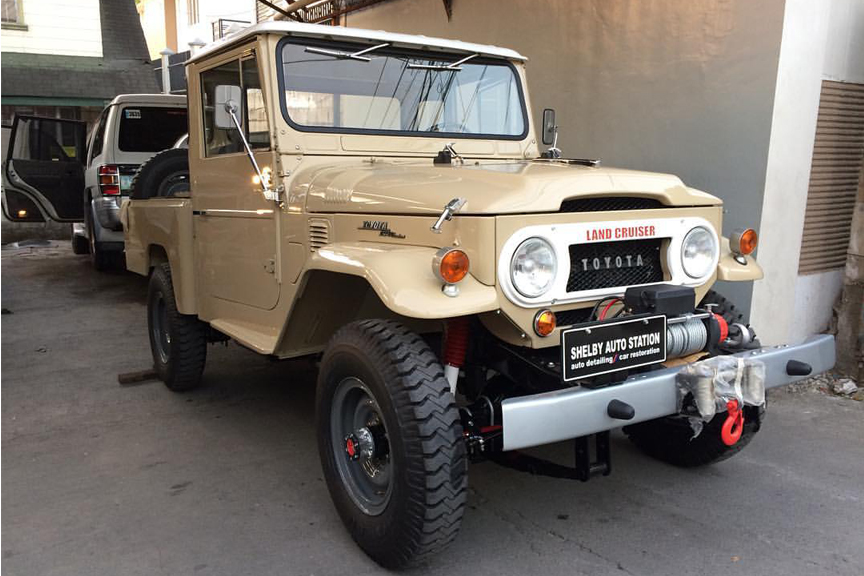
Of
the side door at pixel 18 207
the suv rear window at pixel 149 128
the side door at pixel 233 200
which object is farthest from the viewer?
the side door at pixel 18 207

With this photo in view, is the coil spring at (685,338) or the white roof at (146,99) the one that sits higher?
the white roof at (146,99)

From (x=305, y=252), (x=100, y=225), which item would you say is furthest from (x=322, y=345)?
(x=100, y=225)

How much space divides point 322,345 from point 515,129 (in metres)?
1.63

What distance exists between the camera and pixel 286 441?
397 cm

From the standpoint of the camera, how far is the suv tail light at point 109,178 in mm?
7883

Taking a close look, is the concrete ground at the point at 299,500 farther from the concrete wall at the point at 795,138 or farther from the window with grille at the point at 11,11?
the window with grille at the point at 11,11

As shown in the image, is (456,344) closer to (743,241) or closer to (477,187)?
(477,187)

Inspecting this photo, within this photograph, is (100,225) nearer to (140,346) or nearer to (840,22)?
(140,346)

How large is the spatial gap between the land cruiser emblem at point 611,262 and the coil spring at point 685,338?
0.30 meters

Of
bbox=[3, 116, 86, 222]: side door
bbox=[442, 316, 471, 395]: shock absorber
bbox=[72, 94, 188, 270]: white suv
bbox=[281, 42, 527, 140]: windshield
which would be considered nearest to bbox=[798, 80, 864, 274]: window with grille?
bbox=[281, 42, 527, 140]: windshield

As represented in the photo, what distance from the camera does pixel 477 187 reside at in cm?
266

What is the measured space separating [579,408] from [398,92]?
2.03 meters

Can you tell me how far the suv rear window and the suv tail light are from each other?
0.89 ft

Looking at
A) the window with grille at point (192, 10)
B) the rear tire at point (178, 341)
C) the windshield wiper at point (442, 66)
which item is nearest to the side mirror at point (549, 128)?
the windshield wiper at point (442, 66)
